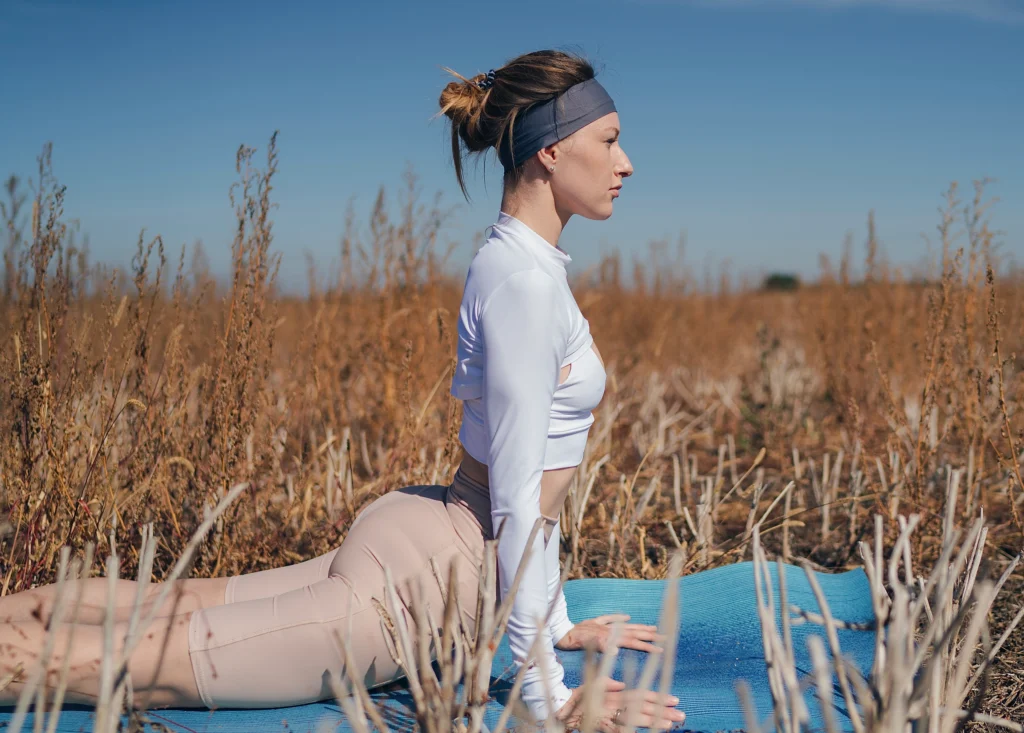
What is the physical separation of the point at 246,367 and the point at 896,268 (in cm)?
536

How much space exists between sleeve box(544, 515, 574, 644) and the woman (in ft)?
0.03

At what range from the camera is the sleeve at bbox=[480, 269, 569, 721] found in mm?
1722

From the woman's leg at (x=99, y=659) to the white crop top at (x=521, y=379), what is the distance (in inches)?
27.5

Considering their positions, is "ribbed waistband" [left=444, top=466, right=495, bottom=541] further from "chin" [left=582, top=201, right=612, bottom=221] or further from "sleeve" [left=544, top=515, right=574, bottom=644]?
"chin" [left=582, top=201, right=612, bottom=221]

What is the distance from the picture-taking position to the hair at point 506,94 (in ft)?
6.52

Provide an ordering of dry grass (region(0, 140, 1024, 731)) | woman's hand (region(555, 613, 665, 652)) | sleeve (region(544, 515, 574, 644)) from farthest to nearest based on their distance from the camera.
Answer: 1. woman's hand (region(555, 613, 665, 652))
2. sleeve (region(544, 515, 574, 644))
3. dry grass (region(0, 140, 1024, 731))

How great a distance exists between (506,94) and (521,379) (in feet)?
2.46

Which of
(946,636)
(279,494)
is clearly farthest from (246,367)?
(946,636)

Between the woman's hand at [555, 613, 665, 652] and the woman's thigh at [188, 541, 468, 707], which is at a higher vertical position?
the woman's thigh at [188, 541, 468, 707]

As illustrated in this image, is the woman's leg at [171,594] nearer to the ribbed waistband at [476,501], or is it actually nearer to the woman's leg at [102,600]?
the woman's leg at [102,600]

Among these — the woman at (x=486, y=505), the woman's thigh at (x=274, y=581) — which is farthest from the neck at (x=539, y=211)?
the woman's thigh at (x=274, y=581)

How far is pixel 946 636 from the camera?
132 centimetres

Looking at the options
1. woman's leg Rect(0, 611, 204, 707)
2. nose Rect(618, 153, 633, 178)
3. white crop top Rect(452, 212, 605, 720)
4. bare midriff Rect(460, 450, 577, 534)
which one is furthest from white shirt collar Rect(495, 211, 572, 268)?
woman's leg Rect(0, 611, 204, 707)

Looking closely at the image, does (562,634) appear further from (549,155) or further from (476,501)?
(549,155)
